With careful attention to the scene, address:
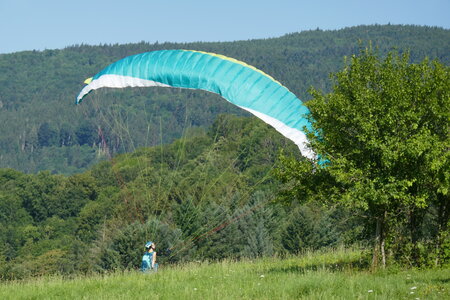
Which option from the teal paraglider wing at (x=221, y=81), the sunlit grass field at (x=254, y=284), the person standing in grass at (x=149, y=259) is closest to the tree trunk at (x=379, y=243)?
the sunlit grass field at (x=254, y=284)

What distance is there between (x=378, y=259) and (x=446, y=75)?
12.1 ft

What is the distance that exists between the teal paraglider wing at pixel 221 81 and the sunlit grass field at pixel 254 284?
10.3ft

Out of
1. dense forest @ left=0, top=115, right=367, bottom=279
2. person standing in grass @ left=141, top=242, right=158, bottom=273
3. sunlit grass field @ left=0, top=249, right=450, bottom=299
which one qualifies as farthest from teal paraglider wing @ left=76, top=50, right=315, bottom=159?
person standing in grass @ left=141, top=242, right=158, bottom=273

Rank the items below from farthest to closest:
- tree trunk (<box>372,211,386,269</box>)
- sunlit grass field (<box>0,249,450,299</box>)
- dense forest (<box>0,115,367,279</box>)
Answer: dense forest (<box>0,115,367,279</box>), tree trunk (<box>372,211,386,269</box>), sunlit grass field (<box>0,249,450,299</box>)

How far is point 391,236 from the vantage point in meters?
14.6

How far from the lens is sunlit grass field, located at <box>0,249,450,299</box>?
11.1 m

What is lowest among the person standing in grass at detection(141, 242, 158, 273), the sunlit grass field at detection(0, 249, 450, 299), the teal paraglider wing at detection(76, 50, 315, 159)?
the sunlit grass field at detection(0, 249, 450, 299)

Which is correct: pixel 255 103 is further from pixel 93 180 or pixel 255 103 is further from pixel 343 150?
pixel 93 180

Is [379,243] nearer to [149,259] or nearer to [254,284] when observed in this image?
[254,284]

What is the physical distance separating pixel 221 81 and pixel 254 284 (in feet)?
21.3

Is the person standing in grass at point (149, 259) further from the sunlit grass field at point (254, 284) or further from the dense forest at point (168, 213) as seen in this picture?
the dense forest at point (168, 213)

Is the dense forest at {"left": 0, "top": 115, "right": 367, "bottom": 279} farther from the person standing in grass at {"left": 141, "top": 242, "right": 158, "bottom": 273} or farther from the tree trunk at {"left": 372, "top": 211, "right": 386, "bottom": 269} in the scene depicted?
the person standing in grass at {"left": 141, "top": 242, "right": 158, "bottom": 273}

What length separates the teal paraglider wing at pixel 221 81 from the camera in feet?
55.5

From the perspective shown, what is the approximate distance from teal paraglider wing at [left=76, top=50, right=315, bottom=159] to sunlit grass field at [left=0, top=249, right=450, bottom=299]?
3143 millimetres
